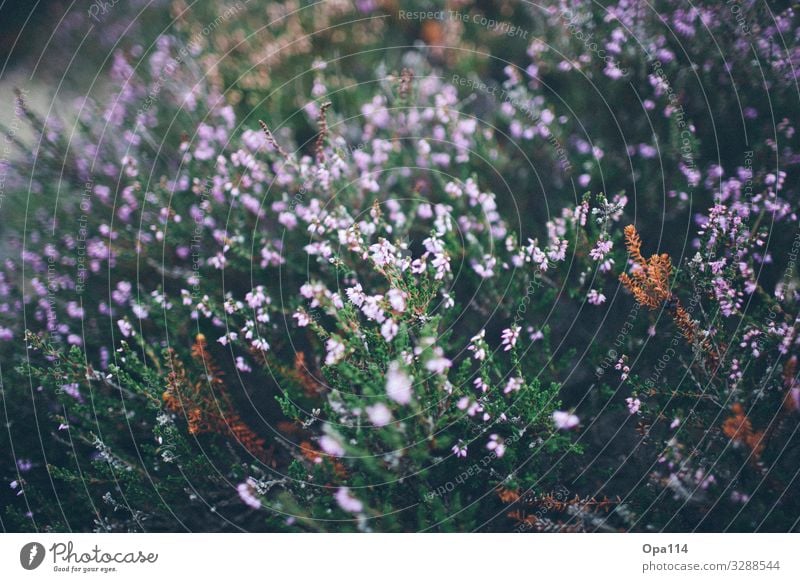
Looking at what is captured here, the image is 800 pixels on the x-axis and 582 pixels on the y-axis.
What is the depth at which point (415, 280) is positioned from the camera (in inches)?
78.8

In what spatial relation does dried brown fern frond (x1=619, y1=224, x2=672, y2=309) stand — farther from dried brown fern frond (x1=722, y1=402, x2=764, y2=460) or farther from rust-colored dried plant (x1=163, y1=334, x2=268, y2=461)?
rust-colored dried plant (x1=163, y1=334, x2=268, y2=461)

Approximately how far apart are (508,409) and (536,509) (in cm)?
47

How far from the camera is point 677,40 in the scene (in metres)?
2.40

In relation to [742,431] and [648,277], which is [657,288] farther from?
[742,431]

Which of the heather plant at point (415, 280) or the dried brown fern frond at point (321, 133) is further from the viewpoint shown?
the dried brown fern frond at point (321, 133)

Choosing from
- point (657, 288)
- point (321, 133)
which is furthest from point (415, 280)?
point (657, 288)

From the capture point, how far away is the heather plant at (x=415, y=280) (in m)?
2.05
